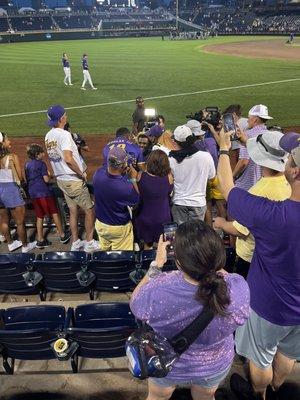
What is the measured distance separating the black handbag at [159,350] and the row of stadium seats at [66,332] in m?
0.96

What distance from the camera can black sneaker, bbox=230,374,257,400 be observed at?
288cm

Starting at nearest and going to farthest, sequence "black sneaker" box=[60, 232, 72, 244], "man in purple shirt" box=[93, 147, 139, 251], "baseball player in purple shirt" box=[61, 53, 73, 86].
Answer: "man in purple shirt" box=[93, 147, 139, 251]
"black sneaker" box=[60, 232, 72, 244]
"baseball player in purple shirt" box=[61, 53, 73, 86]

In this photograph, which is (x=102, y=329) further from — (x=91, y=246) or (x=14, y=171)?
(x=14, y=171)

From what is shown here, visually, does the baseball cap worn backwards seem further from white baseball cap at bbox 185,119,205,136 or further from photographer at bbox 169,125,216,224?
white baseball cap at bbox 185,119,205,136

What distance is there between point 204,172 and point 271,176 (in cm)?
192

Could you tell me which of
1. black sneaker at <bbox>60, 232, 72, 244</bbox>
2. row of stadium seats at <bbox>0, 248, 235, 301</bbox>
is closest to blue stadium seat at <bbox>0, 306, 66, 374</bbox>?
row of stadium seats at <bbox>0, 248, 235, 301</bbox>

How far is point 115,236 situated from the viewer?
15.6 feet

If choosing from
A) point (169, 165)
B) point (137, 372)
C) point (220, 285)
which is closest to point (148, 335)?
point (137, 372)

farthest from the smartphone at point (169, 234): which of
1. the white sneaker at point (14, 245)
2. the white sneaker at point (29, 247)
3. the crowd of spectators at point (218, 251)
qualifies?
the white sneaker at point (14, 245)

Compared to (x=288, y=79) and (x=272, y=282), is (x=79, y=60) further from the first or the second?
(x=272, y=282)

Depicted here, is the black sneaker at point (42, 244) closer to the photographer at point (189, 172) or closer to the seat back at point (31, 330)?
the photographer at point (189, 172)

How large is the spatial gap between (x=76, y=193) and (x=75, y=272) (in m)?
1.80

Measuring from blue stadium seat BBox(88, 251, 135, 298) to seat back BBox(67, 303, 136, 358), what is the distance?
2.27 ft

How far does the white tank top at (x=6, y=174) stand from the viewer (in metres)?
5.50
